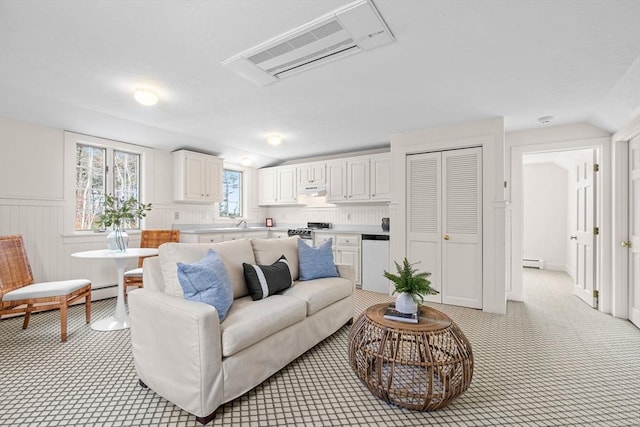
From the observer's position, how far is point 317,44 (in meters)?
2.13

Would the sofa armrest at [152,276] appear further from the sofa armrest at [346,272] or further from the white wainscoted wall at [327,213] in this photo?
the white wainscoted wall at [327,213]

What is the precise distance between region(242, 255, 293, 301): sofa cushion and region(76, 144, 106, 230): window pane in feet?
9.97

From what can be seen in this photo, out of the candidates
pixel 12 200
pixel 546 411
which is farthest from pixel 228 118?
pixel 546 411

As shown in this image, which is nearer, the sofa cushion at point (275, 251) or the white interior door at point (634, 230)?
the sofa cushion at point (275, 251)

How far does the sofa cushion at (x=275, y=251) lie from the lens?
9.64 feet

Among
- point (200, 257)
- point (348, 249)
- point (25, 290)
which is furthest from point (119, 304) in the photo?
point (348, 249)

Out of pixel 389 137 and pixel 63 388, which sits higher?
pixel 389 137

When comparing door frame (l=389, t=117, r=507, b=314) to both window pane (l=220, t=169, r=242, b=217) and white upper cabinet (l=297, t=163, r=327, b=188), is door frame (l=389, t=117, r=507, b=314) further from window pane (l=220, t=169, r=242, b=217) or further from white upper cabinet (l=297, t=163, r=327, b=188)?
window pane (l=220, t=169, r=242, b=217)

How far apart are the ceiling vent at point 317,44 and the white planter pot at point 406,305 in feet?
5.77

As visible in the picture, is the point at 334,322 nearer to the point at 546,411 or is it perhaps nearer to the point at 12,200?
the point at 546,411

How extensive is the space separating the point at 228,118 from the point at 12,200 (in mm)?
2612

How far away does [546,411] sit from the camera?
6.08 ft

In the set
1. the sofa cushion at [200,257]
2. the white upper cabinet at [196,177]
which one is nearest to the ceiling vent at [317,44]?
the sofa cushion at [200,257]

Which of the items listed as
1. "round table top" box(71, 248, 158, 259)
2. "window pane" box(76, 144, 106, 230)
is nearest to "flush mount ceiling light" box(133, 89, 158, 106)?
"round table top" box(71, 248, 158, 259)
